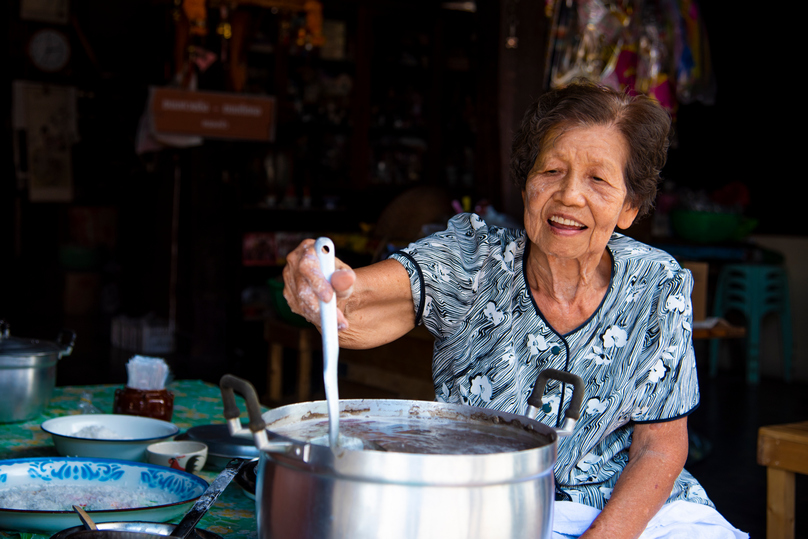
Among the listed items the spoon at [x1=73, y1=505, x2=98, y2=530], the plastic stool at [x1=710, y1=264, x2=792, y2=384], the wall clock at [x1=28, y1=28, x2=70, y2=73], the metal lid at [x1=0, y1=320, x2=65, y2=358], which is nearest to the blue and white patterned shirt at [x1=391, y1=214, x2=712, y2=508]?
the spoon at [x1=73, y1=505, x2=98, y2=530]

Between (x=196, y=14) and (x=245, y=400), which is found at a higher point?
(x=196, y=14)

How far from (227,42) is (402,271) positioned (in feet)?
15.7

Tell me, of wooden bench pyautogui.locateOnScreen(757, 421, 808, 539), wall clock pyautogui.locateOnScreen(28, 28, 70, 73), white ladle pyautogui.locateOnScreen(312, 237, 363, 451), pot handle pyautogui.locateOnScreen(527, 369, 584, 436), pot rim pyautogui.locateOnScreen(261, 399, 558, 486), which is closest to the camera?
pot rim pyautogui.locateOnScreen(261, 399, 558, 486)

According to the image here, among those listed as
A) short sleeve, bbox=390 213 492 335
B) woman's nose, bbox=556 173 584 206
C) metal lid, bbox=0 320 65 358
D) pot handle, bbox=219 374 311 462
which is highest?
woman's nose, bbox=556 173 584 206

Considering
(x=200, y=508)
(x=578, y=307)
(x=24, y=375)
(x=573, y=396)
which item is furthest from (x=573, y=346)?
(x=24, y=375)

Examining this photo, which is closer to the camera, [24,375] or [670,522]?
[670,522]

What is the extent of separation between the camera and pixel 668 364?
140cm

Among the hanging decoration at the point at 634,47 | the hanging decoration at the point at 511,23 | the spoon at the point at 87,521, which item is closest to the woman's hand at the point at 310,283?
the spoon at the point at 87,521

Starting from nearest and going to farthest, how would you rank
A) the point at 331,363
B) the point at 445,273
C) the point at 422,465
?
1. the point at 422,465
2. the point at 331,363
3. the point at 445,273

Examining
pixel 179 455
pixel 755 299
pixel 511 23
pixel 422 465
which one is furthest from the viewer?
pixel 755 299

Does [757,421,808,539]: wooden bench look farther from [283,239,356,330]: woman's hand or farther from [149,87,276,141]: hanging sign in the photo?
[149,87,276,141]: hanging sign

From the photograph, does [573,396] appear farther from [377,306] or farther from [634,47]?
[634,47]

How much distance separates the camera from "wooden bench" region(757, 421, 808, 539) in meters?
2.36

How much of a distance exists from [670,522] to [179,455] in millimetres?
865
